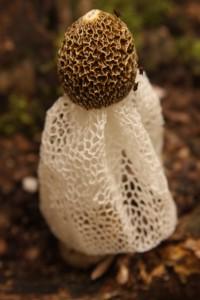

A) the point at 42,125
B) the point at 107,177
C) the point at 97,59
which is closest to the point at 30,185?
the point at 42,125

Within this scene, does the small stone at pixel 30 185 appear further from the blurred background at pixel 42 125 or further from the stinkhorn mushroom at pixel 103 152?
the stinkhorn mushroom at pixel 103 152

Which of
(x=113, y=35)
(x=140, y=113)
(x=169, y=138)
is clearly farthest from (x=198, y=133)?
(x=113, y=35)

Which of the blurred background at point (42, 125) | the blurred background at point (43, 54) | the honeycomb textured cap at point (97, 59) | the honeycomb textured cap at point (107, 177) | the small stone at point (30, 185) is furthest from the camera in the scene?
the blurred background at point (43, 54)

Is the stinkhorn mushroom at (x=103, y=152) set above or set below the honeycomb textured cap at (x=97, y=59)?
below

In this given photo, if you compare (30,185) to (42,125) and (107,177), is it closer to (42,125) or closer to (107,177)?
(42,125)

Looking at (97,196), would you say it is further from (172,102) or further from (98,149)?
(172,102)

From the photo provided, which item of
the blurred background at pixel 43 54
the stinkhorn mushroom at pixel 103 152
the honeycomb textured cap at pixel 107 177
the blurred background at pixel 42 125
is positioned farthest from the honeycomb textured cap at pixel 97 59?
the blurred background at pixel 43 54

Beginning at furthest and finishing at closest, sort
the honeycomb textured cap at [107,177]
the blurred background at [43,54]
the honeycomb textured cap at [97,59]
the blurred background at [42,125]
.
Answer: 1. the blurred background at [43,54]
2. the blurred background at [42,125]
3. the honeycomb textured cap at [107,177]
4. the honeycomb textured cap at [97,59]
